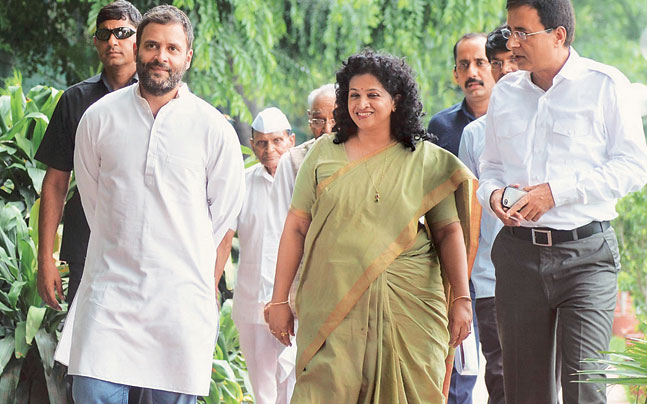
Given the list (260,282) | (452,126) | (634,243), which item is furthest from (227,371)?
(634,243)

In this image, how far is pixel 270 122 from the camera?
7.16 meters

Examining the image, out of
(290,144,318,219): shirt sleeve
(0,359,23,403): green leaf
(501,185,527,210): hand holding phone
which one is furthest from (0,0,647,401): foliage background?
(501,185,527,210): hand holding phone

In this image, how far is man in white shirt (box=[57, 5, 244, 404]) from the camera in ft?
15.2

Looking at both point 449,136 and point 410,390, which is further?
point 449,136

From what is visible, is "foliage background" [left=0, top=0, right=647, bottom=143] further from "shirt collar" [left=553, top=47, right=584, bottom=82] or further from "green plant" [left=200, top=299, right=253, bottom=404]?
"shirt collar" [left=553, top=47, right=584, bottom=82]

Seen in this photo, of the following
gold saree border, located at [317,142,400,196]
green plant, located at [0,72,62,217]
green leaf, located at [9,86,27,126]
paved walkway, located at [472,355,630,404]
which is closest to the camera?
gold saree border, located at [317,142,400,196]

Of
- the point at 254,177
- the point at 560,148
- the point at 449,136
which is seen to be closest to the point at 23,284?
the point at 254,177

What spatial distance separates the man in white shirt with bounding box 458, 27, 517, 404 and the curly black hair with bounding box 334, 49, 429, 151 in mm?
1242

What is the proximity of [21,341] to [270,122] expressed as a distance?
6.86 feet

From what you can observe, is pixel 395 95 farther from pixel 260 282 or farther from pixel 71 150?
pixel 260 282

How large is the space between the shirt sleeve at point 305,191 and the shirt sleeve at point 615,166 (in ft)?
3.42

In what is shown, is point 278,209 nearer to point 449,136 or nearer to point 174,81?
point 449,136

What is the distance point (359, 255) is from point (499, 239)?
29.6 inches

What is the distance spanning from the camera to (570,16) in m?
4.80
